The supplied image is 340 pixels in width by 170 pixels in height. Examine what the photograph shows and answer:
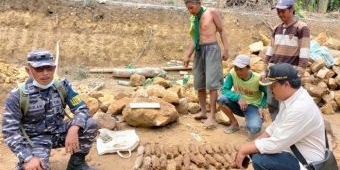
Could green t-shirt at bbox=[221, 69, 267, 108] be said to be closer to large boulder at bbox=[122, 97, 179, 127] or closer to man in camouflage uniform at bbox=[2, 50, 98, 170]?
large boulder at bbox=[122, 97, 179, 127]

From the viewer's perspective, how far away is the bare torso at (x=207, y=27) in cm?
572

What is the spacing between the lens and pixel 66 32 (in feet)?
32.3

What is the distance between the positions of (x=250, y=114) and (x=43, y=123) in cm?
247

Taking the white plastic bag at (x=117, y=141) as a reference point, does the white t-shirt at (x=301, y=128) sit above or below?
above

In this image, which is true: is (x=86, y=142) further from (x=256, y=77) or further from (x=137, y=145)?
(x=256, y=77)

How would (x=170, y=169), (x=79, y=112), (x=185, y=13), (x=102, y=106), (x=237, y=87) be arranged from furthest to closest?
(x=185, y=13)
(x=102, y=106)
(x=237, y=87)
(x=170, y=169)
(x=79, y=112)

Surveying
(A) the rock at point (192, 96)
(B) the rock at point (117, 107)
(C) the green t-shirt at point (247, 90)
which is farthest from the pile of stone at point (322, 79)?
(B) the rock at point (117, 107)

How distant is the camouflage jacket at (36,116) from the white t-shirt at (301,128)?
5.85 ft

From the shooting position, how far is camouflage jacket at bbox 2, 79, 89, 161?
4000mm

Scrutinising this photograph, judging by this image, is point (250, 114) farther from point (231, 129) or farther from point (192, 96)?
point (192, 96)

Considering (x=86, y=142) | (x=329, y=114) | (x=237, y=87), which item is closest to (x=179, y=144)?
(x=237, y=87)

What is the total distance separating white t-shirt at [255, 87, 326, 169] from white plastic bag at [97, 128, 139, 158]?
1.98 metres

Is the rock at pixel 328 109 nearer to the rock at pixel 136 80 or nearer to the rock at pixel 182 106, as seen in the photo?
the rock at pixel 182 106

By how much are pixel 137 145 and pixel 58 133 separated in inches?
44.3
